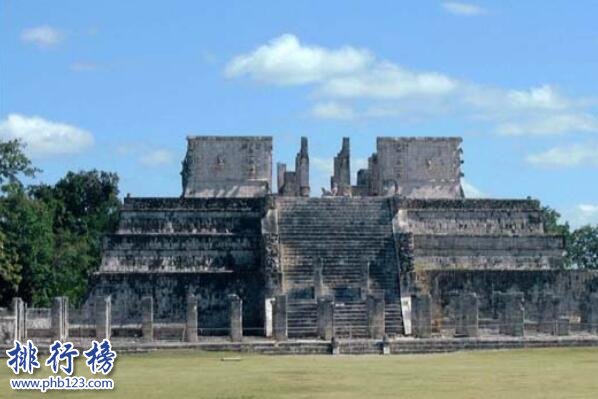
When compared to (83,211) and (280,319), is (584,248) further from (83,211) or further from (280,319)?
(280,319)

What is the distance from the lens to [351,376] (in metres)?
25.0

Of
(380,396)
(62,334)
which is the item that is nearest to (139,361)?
(62,334)

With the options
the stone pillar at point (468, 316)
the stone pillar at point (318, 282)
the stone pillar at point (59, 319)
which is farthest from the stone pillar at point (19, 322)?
the stone pillar at point (468, 316)

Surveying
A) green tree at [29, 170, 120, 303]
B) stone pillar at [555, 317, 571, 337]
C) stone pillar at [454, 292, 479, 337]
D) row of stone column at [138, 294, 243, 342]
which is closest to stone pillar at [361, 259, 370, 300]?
stone pillar at [454, 292, 479, 337]

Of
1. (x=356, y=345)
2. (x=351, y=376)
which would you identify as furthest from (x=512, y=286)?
(x=351, y=376)

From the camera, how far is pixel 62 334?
117 ft

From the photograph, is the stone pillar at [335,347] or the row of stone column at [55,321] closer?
the stone pillar at [335,347]

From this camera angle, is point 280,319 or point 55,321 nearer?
point 280,319

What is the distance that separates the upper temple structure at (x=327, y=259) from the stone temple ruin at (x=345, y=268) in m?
0.04

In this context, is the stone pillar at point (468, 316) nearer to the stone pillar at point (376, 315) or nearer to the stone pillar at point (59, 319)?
the stone pillar at point (376, 315)

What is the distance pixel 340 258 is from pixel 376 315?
185 inches

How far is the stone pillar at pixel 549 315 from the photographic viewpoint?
123 ft

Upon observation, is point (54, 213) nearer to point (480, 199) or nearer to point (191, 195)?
point (191, 195)

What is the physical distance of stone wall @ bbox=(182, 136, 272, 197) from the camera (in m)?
47.4
